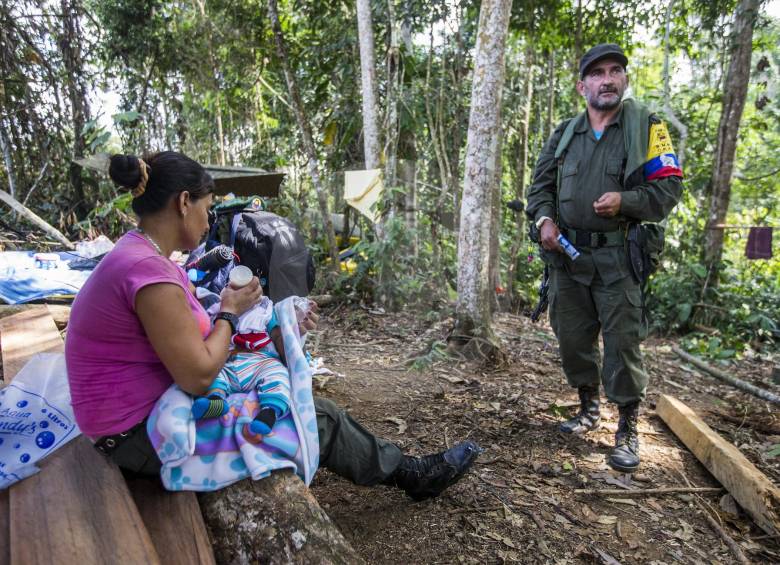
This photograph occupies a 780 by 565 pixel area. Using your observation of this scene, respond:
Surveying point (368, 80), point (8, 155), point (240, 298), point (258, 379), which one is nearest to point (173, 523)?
point (258, 379)

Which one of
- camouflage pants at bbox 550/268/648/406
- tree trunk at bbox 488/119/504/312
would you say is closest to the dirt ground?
camouflage pants at bbox 550/268/648/406

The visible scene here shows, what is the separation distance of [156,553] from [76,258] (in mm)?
5079

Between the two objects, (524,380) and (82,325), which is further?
(524,380)

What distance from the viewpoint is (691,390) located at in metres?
4.86

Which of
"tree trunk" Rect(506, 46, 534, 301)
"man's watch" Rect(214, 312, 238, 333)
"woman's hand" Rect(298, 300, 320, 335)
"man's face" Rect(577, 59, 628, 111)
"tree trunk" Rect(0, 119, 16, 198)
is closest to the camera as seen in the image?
"man's watch" Rect(214, 312, 238, 333)

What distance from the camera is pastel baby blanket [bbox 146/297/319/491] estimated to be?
1645 millimetres

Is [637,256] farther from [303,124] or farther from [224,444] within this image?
[303,124]

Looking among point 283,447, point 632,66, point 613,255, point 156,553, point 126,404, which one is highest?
point 632,66

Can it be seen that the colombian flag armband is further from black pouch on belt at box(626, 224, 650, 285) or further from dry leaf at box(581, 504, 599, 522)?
dry leaf at box(581, 504, 599, 522)

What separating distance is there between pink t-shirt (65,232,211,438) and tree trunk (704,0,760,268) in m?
8.05

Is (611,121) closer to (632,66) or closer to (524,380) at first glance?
(524,380)

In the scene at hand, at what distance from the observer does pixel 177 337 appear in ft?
5.29

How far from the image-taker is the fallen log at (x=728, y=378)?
14.0ft

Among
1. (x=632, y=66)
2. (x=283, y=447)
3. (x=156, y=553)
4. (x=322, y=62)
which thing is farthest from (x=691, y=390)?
(x=632, y=66)
